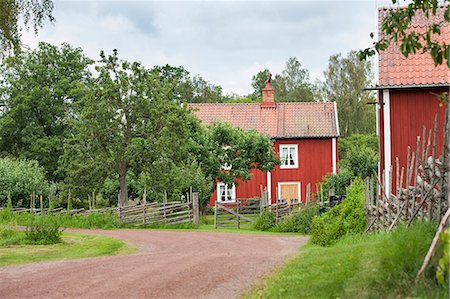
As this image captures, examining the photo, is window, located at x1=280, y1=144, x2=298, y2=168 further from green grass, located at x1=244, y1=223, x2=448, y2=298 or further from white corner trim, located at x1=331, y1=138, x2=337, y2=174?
green grass, located at x1=244, y1=223, x2=448, y2=298

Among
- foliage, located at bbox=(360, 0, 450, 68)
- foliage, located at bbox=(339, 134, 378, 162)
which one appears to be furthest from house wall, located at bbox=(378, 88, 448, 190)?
foliage, located at bbox=(339, 134, 378, 162)

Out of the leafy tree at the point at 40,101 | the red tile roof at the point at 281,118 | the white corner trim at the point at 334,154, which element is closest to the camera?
the white corner trim at the point at 334,154

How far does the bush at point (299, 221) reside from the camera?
26656 mm

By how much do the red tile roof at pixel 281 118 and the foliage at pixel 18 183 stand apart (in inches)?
422

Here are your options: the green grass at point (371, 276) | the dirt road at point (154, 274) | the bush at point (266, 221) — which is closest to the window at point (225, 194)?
the bush at point (266, 221)

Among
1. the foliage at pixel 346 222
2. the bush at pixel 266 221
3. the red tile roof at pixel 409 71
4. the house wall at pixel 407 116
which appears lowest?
the bush at pixel 266 221

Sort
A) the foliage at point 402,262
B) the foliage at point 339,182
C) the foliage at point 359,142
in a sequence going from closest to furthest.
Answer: the foliage at point 402,262 → the foliage at point 339,182 → the foliage at point 359,142

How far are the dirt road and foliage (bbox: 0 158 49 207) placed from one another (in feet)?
57.4

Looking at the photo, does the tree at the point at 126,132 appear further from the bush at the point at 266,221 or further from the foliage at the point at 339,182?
the foliage at the point at 339,182

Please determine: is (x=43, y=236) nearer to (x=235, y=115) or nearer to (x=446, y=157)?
(x=446, y=157)

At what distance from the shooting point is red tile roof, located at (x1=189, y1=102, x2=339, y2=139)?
41562mm

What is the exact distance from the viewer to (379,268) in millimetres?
8078

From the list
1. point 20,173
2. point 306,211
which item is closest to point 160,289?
point 306,211

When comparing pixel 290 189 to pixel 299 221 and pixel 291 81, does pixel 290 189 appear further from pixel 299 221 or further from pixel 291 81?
pixel 291 81
